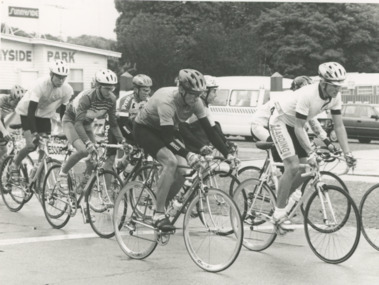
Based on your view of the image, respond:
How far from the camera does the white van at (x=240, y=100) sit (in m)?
29.8

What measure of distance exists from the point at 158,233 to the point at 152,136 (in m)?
0.91

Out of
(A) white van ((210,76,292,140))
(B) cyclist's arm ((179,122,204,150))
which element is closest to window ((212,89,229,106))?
(A) white van ((210,76,292,140))

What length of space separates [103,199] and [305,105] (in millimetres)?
2363

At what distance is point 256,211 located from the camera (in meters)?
7.84

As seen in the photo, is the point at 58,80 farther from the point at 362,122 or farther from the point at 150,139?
the point at 362,122

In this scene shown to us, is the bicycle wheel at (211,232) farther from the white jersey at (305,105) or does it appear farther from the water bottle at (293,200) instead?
the white jersey at (305,105)

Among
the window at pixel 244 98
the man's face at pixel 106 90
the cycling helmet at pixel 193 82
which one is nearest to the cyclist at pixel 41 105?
the man's face at pixel 106 90

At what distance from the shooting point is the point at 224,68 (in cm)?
2823

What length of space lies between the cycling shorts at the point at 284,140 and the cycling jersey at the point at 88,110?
1.99 m

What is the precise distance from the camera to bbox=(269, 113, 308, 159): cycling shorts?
7.73 meters

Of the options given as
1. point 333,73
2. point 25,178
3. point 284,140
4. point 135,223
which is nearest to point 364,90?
point 25,178

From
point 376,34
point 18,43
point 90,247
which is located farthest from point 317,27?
point 90,247

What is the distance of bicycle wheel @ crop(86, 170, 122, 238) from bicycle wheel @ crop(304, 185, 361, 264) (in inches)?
84.4

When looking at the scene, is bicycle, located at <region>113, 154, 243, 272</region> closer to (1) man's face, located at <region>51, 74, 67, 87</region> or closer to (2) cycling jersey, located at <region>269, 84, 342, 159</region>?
(2) cycling jersey, located at <region>269, 84, 342, 159</region>
